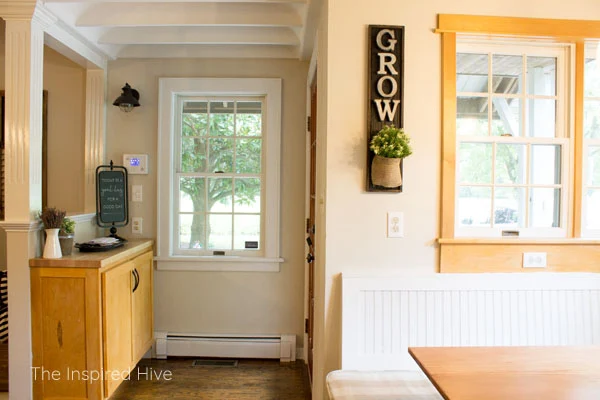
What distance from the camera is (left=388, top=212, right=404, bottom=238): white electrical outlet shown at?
6.27 ft

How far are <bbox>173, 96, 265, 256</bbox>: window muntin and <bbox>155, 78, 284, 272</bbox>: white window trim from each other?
0.08 m

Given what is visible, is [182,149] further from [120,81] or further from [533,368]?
[533,368]

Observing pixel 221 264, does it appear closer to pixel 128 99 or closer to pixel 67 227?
pixel 67 227

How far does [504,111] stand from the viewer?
6.67ft

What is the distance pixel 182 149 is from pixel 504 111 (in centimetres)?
235

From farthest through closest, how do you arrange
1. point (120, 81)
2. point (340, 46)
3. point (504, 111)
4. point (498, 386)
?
1. point (120, 81)
2. point (504, 111)
3. point (340, 46)
4. point (498, 386)

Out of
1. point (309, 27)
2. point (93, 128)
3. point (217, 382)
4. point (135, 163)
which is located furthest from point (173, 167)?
point (217, 382)

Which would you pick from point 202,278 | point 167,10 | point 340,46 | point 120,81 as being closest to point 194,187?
point 202,278

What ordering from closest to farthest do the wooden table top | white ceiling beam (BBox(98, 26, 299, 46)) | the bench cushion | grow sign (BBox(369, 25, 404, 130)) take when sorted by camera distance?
the wooden table top → the bench cushion → grow sign (BBox(369, 25, 404, 130)) → white ceiling beam (BBox(98, 26, 299, 46))

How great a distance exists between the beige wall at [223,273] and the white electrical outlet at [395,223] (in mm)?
1172

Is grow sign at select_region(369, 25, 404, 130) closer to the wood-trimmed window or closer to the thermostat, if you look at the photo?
the wood-trimmed window

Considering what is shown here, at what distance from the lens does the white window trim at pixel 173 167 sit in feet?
9.58

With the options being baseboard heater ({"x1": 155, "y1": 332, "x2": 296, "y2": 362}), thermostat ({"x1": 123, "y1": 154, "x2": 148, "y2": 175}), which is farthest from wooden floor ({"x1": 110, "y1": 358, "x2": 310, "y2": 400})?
thermostat ({"x1": 123, "y1": 154, "x2": 148, "y2": 175})

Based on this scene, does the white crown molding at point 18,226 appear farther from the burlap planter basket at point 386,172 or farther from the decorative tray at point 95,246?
the burlap planter basket at point 386,172
